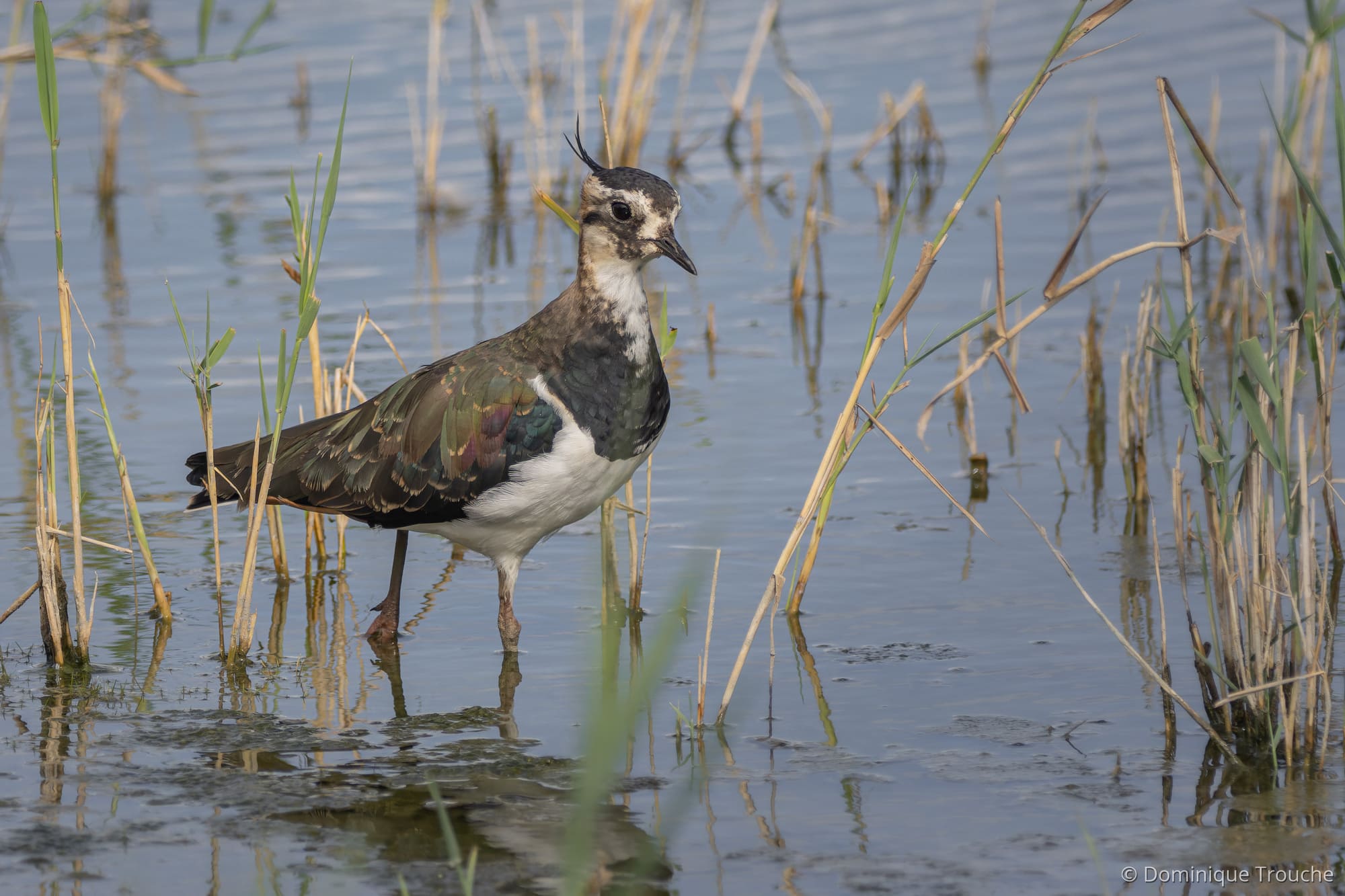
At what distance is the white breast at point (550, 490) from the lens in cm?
618

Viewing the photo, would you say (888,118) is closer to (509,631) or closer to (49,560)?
(509,631)

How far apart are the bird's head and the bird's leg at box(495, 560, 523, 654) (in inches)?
50.9

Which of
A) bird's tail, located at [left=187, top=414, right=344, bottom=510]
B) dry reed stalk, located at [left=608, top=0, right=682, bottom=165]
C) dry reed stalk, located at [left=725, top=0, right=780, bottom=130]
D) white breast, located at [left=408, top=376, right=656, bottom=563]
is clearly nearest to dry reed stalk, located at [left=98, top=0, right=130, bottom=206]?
dry reed stalk, located at [left=608, top=0, right=682, bottom=165]

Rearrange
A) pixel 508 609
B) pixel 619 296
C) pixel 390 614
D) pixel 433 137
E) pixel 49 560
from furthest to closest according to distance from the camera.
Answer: pixel 433 137 < pixel 390 614 < pixel 508 609 < pixel 619 296 < pixel 49 560

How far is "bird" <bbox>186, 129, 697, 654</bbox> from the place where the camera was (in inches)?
247

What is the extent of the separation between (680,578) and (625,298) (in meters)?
2.55

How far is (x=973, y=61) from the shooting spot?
15.6 meters

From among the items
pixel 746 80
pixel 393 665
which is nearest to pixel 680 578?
pixel 393 665

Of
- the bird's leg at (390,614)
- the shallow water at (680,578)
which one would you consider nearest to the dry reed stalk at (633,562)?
the shallow water at (680,578)

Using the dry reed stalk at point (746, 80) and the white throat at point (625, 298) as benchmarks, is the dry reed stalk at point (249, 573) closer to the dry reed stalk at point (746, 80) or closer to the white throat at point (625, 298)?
the white throat at point (625, 298)

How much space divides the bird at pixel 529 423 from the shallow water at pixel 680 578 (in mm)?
604

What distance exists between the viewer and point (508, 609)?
6.62 meters

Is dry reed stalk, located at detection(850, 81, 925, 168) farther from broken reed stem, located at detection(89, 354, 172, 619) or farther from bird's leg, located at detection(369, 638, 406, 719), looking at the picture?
broken reed stem, located at detection(89, 354, 172, 619)

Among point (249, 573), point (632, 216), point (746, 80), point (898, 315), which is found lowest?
point (249, 573)
